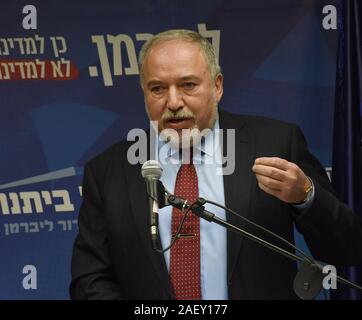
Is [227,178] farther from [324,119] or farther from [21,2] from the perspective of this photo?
[21,2]

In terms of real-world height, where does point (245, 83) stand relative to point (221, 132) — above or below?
above

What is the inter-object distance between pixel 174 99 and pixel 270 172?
2.42 feet

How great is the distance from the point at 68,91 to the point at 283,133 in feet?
4.97

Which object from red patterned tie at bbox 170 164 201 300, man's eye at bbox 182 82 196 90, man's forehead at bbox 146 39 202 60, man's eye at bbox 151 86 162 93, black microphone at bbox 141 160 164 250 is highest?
man's forehead at bbox 146 39 202 60

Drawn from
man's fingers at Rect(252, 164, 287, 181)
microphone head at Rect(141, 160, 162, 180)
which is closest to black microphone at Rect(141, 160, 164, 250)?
microphone head at Rect(141, 160, 162, 180)

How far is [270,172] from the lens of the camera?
8.93 feet

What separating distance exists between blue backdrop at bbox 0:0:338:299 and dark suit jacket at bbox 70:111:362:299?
0.98m

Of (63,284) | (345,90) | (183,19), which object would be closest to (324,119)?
(345,90)

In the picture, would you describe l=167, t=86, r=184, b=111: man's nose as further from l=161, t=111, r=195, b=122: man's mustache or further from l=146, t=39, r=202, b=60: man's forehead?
l=146, t=39, r=202, b=60: man's forehead

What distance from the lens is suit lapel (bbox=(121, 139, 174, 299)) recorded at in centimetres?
327

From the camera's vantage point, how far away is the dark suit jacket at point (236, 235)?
3.23m

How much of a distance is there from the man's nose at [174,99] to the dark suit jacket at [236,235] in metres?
0.33

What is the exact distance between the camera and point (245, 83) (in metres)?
4.49

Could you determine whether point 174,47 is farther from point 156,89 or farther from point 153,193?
point 153,193
